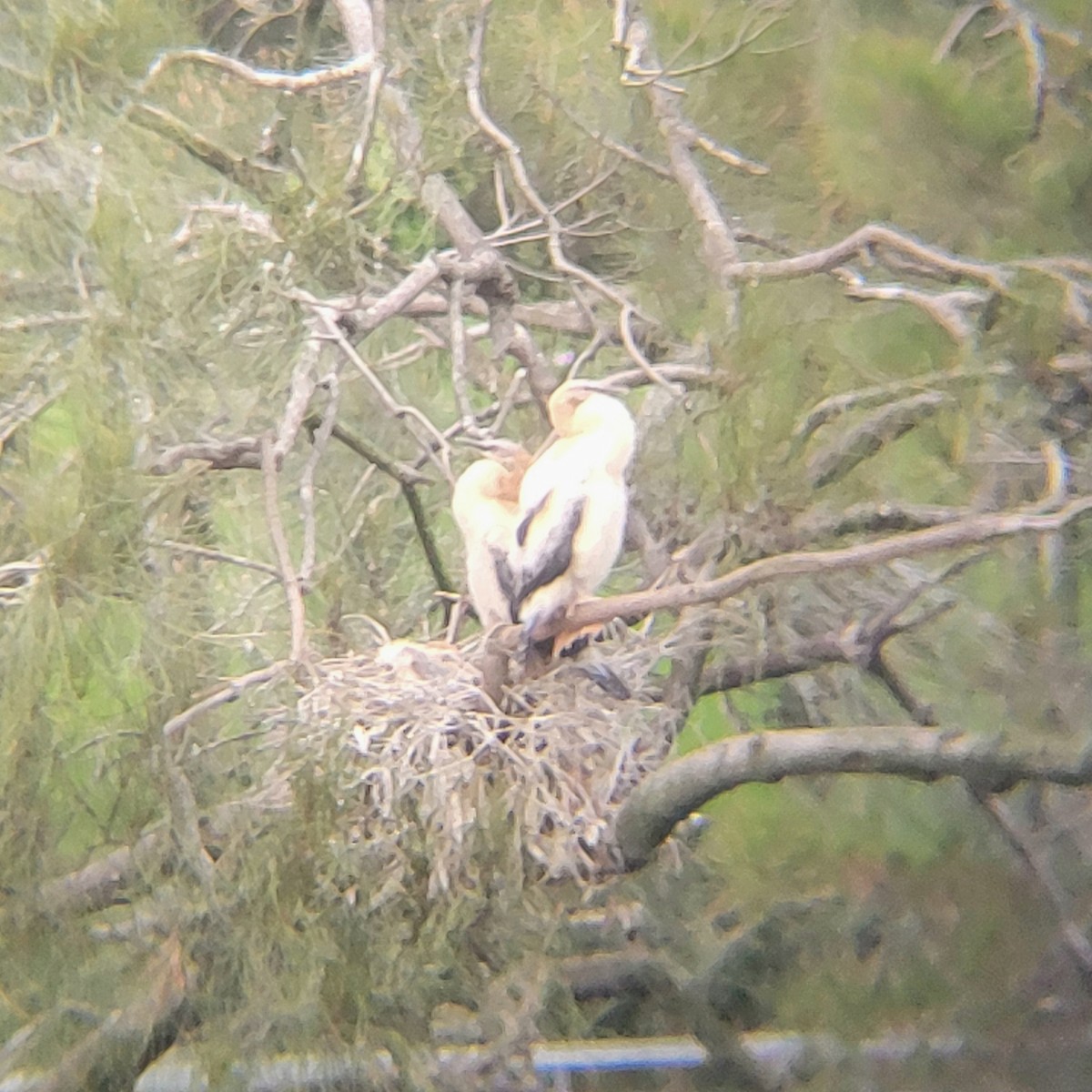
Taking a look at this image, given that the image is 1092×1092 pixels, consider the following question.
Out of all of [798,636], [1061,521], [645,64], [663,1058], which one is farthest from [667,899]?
[645,64]

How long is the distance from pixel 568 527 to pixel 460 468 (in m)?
0.15

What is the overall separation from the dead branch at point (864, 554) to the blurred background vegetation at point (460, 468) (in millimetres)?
38

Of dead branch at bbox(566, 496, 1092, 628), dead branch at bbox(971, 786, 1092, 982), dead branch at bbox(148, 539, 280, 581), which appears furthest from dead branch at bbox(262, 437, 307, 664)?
dead branch at bbox(971, 786, 1092, 982)

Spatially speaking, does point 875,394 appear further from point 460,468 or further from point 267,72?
point 267,72

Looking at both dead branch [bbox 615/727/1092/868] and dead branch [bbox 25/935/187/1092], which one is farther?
dead branch [bbox 25/935/187/1092]

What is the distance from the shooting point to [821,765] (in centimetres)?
86

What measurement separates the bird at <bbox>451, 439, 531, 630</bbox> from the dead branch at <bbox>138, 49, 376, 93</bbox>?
1.16ft

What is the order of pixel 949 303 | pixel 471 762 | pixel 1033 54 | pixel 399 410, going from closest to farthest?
pixel 1033 54 < pixel 949 303 < pixel 471 762 < pixel 399 410

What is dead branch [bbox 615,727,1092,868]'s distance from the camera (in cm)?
79

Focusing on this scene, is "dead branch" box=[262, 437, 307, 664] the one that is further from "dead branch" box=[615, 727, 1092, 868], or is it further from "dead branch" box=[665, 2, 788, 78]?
"dead branch" box=[665, 2, 788, 78]

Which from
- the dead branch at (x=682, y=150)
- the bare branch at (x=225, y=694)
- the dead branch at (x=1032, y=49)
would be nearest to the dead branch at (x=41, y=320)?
the bare branch at (x=225, y=694)

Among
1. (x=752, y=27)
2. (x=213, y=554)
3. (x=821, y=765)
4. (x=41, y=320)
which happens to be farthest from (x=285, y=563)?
(x=752, y=27)

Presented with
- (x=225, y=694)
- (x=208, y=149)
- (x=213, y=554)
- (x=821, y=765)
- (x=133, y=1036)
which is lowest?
(x=133, y=1036)

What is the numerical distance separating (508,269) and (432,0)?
0.26m
